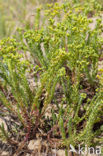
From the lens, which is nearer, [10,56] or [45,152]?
[10,56]

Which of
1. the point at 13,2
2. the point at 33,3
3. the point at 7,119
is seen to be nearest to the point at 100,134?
the point at 7,119

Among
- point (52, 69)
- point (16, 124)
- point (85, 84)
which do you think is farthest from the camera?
point (85, 84)

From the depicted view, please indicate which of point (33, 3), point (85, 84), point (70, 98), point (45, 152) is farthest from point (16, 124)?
point (33, 3)

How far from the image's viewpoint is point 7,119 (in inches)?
71.7

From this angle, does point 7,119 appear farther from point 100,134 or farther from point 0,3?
point 0,3

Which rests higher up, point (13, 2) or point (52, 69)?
point (13, 2)

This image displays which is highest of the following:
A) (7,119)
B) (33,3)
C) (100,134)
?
(33,3)

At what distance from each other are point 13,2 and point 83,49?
14.3 feet

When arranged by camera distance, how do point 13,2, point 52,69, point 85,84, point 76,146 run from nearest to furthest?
point 52,69 < point 76,146 < point 85,84 < point 13,2

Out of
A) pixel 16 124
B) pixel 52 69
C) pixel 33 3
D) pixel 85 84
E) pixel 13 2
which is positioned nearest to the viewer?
pixel 52 69

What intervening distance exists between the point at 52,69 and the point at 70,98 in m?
0.40

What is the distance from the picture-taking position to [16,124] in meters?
1.70

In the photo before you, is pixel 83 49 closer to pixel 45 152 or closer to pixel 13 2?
pixel 45 152

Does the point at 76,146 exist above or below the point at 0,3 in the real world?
below
